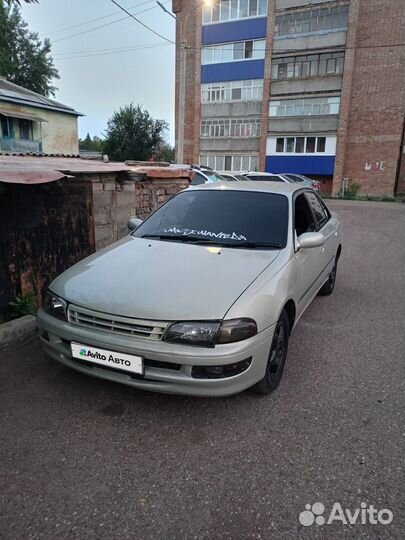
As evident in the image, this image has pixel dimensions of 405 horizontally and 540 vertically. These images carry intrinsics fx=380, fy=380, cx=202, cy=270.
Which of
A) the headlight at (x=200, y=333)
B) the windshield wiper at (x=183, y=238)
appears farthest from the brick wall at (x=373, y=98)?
the headlight at (x=200, y=333)

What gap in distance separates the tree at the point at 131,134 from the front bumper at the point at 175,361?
36607mm

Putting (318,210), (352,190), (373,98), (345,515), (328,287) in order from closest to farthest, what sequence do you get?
1. (345,515)
2. (318,210)
3. (328,287)
4. (373,98)
5. (352,190)

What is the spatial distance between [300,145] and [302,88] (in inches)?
159

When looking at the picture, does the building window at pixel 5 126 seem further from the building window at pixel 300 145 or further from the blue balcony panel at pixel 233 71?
the building window at pixel 300 145

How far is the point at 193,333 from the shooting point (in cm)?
232

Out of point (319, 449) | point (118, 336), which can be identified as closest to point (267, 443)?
point (319, 449)

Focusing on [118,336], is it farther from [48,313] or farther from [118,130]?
[118,130]

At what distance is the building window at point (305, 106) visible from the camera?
27688 mm

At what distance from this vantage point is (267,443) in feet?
7.72

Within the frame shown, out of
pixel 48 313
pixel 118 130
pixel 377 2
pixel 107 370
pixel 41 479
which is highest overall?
pixel 377 2

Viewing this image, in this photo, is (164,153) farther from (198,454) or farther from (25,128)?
(198,454)

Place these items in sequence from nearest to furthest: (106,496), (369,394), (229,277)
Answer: (106,496)
(229,277)
(369,394)

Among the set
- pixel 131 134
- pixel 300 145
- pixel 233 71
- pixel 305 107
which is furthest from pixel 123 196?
pixel 131 134

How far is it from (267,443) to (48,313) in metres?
1.77
